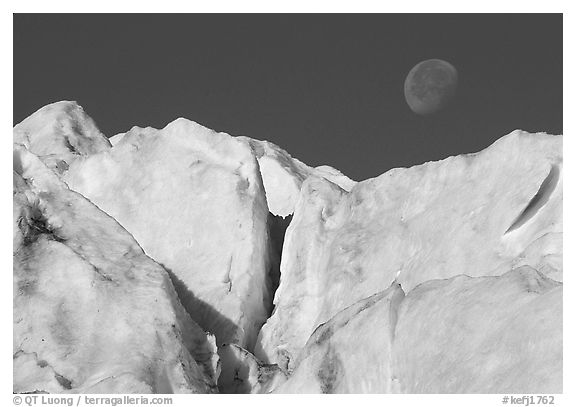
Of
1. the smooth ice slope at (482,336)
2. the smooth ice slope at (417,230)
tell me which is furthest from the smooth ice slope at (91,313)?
the smooth ice slope at (482,336)

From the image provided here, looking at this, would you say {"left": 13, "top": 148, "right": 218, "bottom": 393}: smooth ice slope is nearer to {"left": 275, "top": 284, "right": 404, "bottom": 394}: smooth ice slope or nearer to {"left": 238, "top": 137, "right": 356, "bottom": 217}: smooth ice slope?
{"left": 275, "top": 284, "right": 404, "bottom": 394}: smooth ice slope

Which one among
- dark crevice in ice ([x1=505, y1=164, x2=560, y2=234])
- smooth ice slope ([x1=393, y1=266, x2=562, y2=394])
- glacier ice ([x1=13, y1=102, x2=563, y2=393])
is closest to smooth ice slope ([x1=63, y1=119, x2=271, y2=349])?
glacier ice ([x1=13, y1=102, x2=563, y2=393])

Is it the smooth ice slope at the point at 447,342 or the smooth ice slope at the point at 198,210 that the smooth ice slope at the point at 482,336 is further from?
the smooth ice slope at the point at 198,210

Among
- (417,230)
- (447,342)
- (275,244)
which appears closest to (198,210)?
(275,244)

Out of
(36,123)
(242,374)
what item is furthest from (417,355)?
(36,123)

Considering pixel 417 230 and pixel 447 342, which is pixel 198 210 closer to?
pixel 417 230
